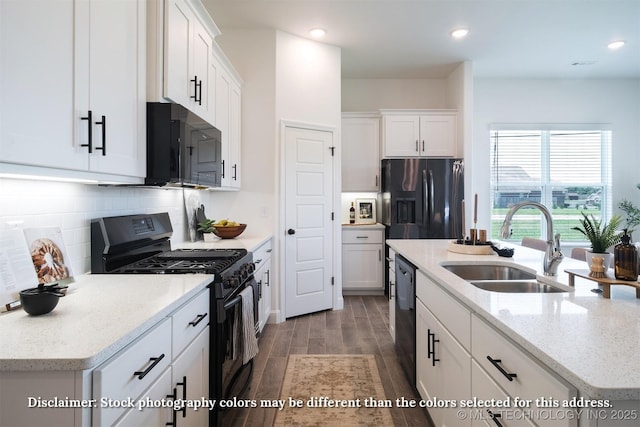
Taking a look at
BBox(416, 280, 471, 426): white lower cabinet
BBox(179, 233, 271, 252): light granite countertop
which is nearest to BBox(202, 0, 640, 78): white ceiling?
BBox(179, 233, 271, 252): light granite countertop

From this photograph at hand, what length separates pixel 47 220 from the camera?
148cm

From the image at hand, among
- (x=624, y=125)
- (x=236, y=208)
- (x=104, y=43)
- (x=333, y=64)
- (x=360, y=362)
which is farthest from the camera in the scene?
(x=624, y=125)

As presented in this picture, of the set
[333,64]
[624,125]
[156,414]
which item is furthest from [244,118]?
[624,125]

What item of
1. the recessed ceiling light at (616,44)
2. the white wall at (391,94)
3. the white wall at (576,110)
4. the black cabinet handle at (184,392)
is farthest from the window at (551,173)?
the black cabinet handle at (184,392)

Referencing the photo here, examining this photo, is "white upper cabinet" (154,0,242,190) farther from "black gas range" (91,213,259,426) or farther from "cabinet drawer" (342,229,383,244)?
"cabinet drawer" (342,229,383,244)

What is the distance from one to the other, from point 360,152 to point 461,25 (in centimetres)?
191

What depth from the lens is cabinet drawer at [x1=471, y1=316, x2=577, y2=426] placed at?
2.75 feet

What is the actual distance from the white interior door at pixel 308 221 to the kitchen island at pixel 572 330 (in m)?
2.24

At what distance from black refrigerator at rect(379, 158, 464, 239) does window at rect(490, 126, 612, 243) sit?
115cm

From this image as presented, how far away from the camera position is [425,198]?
4539 mm

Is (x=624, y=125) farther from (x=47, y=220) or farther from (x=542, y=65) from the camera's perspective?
(x=47, y=220)

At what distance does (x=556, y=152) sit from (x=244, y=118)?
15.3 feet

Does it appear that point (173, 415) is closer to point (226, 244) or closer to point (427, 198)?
point (226, 244)

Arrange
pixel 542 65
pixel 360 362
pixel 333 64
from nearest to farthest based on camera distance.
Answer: pixel 360 362 → pixel 333 64 → pixel 542 65
